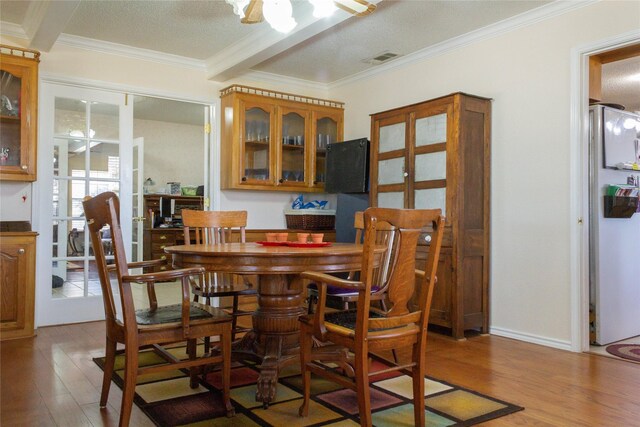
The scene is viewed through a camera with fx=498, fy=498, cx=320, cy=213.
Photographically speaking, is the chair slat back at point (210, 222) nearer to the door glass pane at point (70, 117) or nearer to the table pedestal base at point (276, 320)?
the table pedestal base at point (276, 320)

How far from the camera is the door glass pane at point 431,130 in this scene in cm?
392

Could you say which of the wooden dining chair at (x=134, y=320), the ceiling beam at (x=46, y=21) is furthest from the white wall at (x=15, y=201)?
the wooden dining chair at (x=134, y=320)

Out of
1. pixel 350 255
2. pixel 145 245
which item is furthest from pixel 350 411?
pixel 145 245

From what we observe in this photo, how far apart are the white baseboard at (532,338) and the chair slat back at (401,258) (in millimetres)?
1900

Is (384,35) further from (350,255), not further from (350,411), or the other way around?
(350,411)

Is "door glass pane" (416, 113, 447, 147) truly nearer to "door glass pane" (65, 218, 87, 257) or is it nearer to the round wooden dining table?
the round wooden dining table

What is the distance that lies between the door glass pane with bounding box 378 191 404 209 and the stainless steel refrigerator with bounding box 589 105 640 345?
1435mm

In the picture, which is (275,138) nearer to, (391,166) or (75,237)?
(391,166)

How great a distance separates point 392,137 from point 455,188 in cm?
87

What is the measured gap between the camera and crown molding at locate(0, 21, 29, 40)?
156 inches

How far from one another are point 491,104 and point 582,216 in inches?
45.8

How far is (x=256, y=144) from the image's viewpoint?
503 centimetres

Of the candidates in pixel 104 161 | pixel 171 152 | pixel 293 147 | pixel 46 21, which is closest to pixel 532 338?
pixel 293 147

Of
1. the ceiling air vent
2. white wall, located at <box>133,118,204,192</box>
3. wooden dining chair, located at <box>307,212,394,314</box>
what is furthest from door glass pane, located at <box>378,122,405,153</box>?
white wall, located at <box>133,118,204,192</box>
